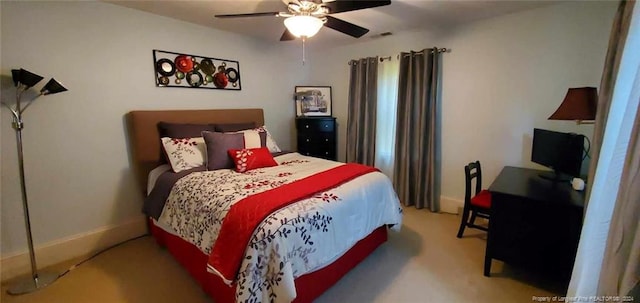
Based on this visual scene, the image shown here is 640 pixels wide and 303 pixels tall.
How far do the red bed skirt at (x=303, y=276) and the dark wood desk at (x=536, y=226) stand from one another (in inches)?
36.9

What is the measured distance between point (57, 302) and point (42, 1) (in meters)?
2.30

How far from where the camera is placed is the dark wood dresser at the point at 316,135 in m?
4.02

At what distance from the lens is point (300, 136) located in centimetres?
409

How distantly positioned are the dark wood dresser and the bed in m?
1.26

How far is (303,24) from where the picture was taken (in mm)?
1877

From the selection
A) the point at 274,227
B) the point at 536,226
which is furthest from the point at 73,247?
the point at 536,226

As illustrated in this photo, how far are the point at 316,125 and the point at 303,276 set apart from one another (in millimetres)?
2641

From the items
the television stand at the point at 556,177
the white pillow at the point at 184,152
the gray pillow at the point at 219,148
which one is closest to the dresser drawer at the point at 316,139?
the gray pillow at the point at 219,148

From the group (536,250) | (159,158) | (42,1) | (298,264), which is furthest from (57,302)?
(536,250)

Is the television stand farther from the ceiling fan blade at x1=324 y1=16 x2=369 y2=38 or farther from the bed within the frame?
the ceiling fan blade at x1=324 y1=16 x2=369 y2=38

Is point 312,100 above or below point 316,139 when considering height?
above

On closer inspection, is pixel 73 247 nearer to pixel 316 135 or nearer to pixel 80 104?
pixel 80 104

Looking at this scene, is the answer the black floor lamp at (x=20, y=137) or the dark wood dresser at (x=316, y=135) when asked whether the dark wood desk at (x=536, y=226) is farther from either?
the black floor lamp at (x=20, y=137)

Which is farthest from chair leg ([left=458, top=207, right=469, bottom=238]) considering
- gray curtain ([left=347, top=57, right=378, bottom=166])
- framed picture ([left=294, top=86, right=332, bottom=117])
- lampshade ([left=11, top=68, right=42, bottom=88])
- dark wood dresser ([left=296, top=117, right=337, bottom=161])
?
lampshade ([left=11, top=68, right=42, bottom=88])
